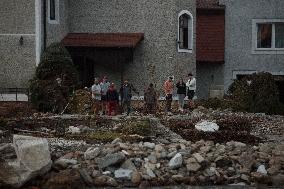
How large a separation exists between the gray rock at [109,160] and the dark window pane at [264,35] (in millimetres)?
21511

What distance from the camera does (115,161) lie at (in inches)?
679

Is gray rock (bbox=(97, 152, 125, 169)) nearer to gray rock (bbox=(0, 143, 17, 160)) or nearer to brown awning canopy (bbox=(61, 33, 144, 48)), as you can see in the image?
gray rock (bbox=(0, 143, 17, 160))

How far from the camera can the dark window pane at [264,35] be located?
3719 cm

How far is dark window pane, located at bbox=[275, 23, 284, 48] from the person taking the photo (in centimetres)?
3734

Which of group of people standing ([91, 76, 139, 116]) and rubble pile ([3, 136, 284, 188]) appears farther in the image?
group of people standing ([91, 76, 139, 116])

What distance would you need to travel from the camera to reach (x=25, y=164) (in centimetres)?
1612

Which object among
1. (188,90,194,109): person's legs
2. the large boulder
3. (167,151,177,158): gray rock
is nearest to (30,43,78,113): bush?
(188,90,194,109): person's legs

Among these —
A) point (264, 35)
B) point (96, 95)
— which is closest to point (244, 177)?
point (96, 95)

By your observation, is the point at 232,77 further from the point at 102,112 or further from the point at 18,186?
the point at 18,186

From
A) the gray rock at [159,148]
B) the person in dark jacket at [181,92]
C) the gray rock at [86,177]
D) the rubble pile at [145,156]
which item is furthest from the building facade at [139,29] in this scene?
the gray rock at [86,177]

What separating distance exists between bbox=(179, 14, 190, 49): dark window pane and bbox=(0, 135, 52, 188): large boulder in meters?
19.0

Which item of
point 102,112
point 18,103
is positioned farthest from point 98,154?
point 18,103

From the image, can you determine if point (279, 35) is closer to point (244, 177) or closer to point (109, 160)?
point (244, 177)

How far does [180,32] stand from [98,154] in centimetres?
1807
